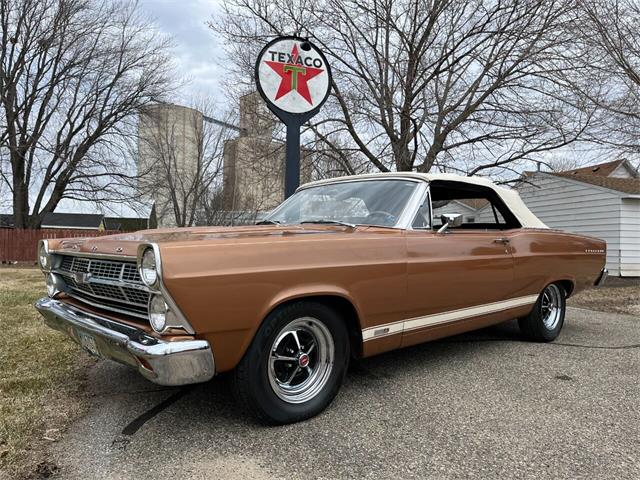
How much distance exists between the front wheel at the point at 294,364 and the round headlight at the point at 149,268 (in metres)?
0.66

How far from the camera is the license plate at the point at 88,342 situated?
2980 millimetres

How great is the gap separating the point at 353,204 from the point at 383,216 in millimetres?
339

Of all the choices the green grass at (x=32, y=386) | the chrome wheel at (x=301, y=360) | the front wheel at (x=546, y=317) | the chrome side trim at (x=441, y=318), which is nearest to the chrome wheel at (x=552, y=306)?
the front wheel at (x=546, y=317)

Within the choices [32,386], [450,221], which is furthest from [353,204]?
[32,386]

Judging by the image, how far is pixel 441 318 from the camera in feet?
12.9

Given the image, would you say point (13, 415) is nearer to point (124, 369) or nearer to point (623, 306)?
point (124, 369)

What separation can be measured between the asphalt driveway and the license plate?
47 centimetres

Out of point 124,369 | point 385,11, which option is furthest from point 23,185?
point 124,369

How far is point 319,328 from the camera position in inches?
125

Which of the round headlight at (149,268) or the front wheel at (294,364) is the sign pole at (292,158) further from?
the round headlight at (149,268)

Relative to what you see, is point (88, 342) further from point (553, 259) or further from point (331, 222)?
point (553, 259)

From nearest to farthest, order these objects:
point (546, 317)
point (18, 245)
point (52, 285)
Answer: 1. point (52, 285)
2. point (546, 317)
3. point (18, 245)

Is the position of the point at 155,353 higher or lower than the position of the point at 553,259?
lower

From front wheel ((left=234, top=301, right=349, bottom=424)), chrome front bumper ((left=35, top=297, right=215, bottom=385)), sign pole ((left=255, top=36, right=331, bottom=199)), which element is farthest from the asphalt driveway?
sign pole ((left=255, top=36, right=331, bottom=199))
